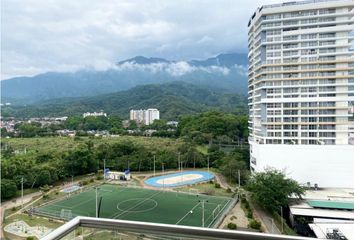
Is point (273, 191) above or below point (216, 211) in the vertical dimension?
above

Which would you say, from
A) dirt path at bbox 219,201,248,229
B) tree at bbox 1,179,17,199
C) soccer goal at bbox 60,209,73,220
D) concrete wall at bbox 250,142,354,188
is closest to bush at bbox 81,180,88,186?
tree at bbox 1,179,17,199

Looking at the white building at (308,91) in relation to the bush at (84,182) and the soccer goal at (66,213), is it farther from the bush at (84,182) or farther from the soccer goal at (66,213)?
the soccer goal at (66,213)

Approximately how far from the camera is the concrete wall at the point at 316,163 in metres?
10.8

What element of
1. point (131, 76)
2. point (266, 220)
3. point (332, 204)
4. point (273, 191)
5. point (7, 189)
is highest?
point (131, 76)

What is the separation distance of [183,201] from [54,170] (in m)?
5.54

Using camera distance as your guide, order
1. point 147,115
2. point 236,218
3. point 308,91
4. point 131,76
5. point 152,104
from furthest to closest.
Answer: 1. point 131,76
2. point 152,104
3. point 147,115
4. point 308,91
5. point 236,218

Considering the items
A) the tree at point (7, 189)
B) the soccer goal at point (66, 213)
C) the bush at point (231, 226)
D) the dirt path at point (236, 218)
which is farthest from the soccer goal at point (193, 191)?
the tree at point (7, 189)

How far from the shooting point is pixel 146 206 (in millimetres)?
9109

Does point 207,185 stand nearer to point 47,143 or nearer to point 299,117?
point 299,117

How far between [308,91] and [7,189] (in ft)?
38.5

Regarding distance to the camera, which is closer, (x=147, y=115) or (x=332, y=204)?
(x=332, y=204)

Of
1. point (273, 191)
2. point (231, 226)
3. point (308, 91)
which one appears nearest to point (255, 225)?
point (231, 226)

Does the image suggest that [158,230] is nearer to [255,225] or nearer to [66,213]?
[255,225]

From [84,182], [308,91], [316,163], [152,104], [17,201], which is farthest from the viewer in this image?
[152,104]
